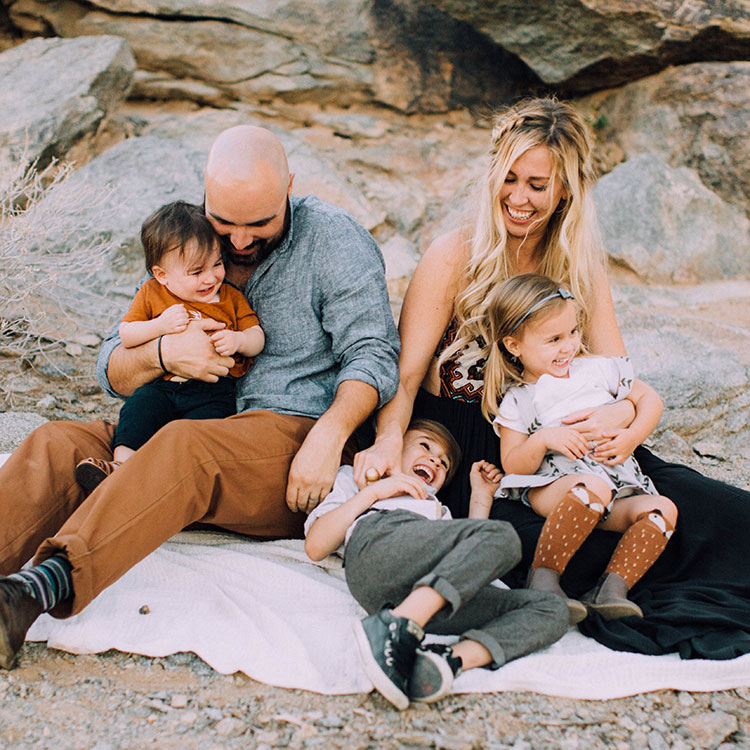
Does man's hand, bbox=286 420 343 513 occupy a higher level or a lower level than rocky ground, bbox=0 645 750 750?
higher

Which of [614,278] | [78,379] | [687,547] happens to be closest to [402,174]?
[614,278]

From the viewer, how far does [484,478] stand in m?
3.02

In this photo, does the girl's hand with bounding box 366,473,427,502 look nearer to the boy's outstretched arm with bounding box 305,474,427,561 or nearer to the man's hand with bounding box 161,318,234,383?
the boy's outstretched arm with bounding box 305,474,427,561

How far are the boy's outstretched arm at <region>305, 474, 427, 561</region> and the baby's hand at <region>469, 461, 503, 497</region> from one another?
0.51 m

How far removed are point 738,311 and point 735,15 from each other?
2271mm

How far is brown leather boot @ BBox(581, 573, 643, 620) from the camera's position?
95.1 inches

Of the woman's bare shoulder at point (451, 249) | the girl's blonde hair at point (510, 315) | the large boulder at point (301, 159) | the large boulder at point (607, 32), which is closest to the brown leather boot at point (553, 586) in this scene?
the girl's blonde hair at point (510, 315)

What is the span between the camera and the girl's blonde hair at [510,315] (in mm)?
2811

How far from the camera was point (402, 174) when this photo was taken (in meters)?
6.90

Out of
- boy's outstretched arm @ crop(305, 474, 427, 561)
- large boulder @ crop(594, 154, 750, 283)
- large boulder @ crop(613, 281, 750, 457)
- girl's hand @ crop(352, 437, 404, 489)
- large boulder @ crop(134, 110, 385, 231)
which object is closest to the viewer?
boy's outstretched arm @ crop(305, 474, 427, 561)

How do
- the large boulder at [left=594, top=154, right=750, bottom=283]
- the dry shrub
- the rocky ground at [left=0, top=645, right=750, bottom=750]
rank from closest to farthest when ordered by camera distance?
1. the rocky ground at [left=0, top=645, right=750, bottom=750]
2. the dry shrub
3. the large boulder at [left=594, top=154, right=750, bottom=283]

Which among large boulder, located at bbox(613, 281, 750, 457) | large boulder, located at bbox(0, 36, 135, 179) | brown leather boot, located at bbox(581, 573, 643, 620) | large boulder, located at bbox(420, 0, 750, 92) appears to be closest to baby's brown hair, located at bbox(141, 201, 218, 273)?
brown leather boot, located at bbox(581, 573, 643, 620)

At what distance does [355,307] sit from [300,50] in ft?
15.0

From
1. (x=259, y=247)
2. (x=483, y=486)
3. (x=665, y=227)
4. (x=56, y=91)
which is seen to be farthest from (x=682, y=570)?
(x=56, y=91)
